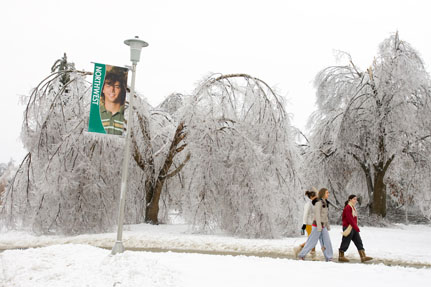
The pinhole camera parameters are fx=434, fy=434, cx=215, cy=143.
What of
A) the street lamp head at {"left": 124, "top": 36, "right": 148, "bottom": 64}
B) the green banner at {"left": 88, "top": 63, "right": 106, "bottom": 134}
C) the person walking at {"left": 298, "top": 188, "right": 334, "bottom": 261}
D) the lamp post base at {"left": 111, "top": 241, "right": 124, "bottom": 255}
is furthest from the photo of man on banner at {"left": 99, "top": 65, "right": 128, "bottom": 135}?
the person walking at {"left": 298, "top": 188, "right": 334, "bottom": 261}

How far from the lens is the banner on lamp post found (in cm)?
950

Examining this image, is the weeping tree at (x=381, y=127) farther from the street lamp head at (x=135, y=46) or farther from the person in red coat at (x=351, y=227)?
the street lamp head at (x=135, y=46)

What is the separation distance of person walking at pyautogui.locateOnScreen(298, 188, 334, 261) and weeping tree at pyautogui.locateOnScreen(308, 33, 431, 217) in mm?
11307

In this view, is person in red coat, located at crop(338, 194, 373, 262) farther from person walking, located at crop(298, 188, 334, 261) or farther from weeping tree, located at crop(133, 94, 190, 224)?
weeping tree, located at crop(133, 94, 190, 224)

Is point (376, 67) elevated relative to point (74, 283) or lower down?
elevated

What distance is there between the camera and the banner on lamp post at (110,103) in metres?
9.50

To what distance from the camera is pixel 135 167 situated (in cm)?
1742

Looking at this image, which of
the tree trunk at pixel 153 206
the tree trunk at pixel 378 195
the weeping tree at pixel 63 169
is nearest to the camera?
the weeping tree at pixel 63 169

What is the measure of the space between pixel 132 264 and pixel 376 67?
16.9m

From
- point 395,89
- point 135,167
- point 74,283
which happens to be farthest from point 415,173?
point 74,283

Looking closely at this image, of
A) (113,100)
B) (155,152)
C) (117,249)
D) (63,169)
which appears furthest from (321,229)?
(155,152)

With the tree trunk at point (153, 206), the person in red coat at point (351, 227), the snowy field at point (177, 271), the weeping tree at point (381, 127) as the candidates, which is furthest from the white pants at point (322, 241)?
the weeping tree at point (381, 127)

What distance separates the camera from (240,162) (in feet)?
49.7

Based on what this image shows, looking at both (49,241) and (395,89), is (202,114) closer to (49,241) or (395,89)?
(49,241)
